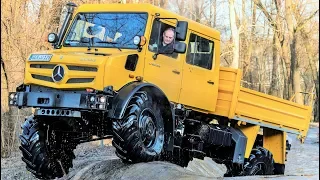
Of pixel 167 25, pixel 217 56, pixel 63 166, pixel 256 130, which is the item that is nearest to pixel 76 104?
pixel 63 166

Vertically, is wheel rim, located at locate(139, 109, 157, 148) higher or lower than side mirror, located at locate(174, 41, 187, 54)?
lower

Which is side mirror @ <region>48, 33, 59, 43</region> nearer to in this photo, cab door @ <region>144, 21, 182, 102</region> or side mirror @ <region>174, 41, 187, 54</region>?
cab door @ <region>144, 21, 182, 102</region>

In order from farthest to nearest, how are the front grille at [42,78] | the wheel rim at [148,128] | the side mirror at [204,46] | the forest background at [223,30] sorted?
the forest background at [223,30], the side mirror at [204,46], the wheel rim at [148,128], the front grille at [42,78]

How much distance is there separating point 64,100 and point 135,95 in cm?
108

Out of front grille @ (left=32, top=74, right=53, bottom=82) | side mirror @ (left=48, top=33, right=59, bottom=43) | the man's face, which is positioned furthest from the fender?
side mirror @ (left=48, top=33, right=59, bottom=43)

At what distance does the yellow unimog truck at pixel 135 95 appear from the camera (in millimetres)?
8055

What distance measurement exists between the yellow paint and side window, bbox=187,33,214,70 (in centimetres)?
283

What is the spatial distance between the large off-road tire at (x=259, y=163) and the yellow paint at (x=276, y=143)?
1.56 ft

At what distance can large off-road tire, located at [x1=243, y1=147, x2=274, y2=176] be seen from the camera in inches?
458

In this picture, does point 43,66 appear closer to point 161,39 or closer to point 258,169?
point 161,39

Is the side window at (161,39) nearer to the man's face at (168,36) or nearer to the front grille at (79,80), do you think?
the man's face at (168,36)

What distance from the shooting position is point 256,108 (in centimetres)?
1151

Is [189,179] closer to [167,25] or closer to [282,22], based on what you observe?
[167,25]

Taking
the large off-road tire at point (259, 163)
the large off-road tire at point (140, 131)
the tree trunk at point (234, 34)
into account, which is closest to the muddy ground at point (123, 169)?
the large off-road tire at point (140, 131)
